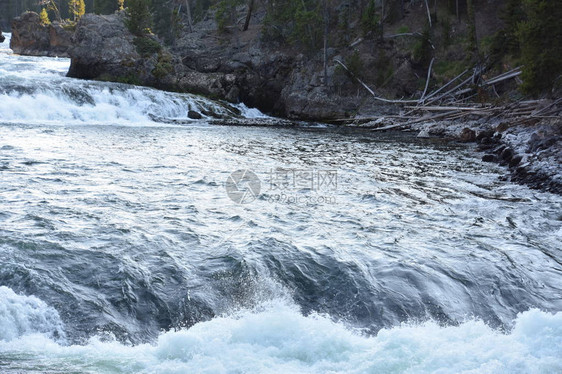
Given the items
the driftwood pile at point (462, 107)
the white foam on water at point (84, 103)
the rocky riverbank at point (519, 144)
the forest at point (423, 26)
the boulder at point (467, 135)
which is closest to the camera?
the rocky riverbank at point (519, 144)

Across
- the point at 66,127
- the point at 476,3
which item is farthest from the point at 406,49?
the point at 66,127

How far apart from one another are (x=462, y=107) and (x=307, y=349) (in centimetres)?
2580

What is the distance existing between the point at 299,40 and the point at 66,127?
25564mm

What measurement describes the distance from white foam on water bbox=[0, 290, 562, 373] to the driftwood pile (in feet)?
59.6

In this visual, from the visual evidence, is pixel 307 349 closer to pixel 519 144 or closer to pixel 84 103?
pixel 519 144

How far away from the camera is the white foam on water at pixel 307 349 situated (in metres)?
4.44

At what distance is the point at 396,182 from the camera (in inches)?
516

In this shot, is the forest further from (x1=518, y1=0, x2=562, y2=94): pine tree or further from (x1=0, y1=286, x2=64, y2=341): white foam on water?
(x1=0, y1=286, x2=64, y2=341): white foam on water
